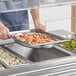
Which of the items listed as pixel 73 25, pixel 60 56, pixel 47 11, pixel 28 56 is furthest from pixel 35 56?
pixel 73 25

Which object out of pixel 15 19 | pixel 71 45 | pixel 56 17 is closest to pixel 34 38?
pixel 71 45

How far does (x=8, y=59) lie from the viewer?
1.73 m

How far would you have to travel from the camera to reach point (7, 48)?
6.41 ft

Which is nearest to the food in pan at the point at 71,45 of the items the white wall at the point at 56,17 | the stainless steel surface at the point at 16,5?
the stainless steel surface at the point at 16,5

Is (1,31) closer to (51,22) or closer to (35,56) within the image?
(35,56)

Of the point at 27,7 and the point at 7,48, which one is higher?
the point at 27,7

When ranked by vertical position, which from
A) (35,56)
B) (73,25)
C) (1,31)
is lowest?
(73,25)

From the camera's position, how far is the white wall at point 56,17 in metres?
3.31

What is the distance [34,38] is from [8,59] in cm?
30

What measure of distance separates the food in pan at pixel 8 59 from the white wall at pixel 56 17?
1.46 meters

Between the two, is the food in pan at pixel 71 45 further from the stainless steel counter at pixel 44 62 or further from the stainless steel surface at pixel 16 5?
the stainless steel surface at pixel 16 5

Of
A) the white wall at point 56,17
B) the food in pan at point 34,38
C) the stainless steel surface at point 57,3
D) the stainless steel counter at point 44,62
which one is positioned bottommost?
the white wall at point 56,17

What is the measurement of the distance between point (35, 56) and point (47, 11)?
58.6 inches

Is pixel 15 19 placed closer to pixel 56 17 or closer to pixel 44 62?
pixel 56 17
